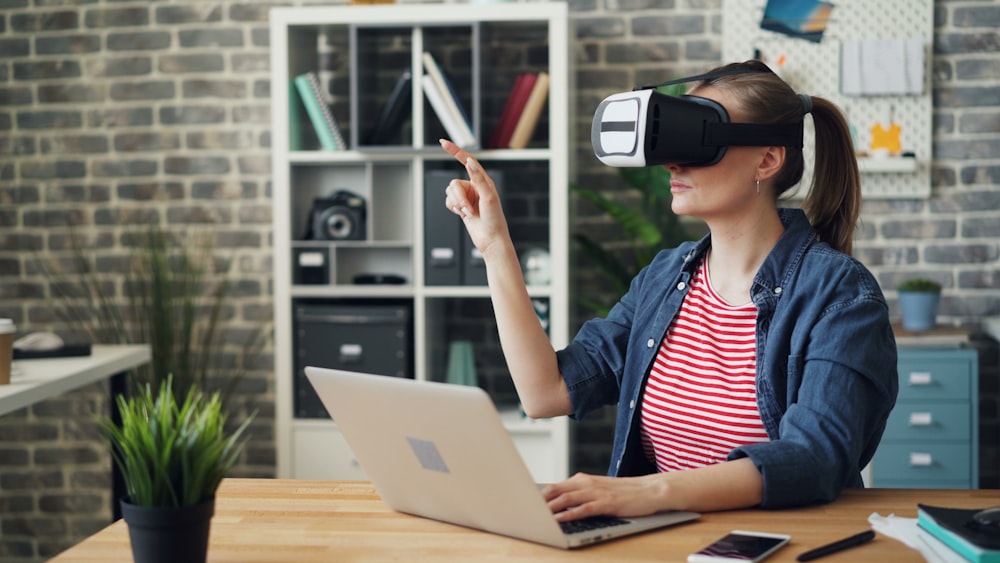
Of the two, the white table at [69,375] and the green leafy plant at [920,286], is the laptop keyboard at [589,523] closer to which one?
the white table at [69,375]

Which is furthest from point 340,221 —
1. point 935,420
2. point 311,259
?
point 935,420

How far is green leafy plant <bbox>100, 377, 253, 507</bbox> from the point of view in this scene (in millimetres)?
1098

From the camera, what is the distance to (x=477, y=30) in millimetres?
3373

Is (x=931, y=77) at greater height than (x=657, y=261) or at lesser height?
greater

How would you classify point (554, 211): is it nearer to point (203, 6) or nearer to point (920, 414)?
point (920, 414)

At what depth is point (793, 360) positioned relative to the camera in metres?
1.56

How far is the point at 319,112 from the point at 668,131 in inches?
84.5

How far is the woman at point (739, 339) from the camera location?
1.44 metres

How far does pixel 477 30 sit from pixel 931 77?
1.59 metres

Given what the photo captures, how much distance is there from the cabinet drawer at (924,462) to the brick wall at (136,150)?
0.70 m

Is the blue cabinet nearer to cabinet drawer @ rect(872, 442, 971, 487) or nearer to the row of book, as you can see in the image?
cabinet drawer @ rect(872, 442, 971, 487)

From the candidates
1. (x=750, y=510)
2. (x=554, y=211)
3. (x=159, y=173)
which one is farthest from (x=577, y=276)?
(x=750, y=510)

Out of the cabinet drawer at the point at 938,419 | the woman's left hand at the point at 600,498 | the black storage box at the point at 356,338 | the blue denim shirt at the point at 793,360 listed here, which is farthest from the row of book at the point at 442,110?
the woman's left hand at the point at 600,498

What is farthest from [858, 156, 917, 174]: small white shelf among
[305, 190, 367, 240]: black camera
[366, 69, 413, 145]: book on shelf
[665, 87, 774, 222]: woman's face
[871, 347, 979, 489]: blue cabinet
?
[665, 87, 774, 222]: woman's face
